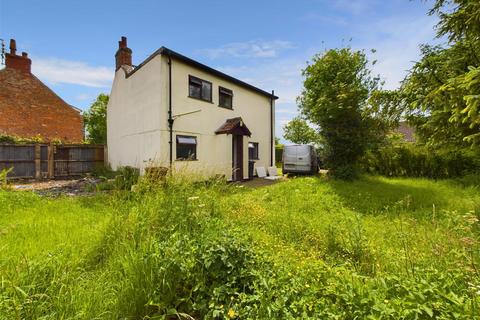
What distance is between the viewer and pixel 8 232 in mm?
3971

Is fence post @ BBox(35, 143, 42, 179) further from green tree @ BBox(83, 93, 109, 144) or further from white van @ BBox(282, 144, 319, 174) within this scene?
white van @ BBox(282, 144, 319, 174)

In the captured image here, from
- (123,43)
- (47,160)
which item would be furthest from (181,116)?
(47,160)

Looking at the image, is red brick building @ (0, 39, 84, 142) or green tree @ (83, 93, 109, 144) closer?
red brick building @ (0, 39, 84, 142)

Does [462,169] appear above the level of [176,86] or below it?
below

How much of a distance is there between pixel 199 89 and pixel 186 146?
3023 mm

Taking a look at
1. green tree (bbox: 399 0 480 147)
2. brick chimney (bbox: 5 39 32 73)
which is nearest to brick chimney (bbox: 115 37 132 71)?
brick chimney (bbox: 5 39 32 73)

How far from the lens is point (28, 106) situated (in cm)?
1820

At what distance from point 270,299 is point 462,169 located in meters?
14.2

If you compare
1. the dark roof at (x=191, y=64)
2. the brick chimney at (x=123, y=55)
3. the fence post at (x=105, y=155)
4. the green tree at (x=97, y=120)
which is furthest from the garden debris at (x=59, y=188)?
the green tree at (x=97, y=120)

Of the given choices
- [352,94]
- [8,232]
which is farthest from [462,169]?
→ [8,232]

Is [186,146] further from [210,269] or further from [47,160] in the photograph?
[210,269]

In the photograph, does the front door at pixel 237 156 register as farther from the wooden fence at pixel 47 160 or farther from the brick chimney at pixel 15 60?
the brick chimney at pixel 15 60

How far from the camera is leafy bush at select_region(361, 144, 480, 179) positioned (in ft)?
37.5

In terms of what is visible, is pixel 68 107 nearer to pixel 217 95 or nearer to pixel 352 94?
pixel 217 95
